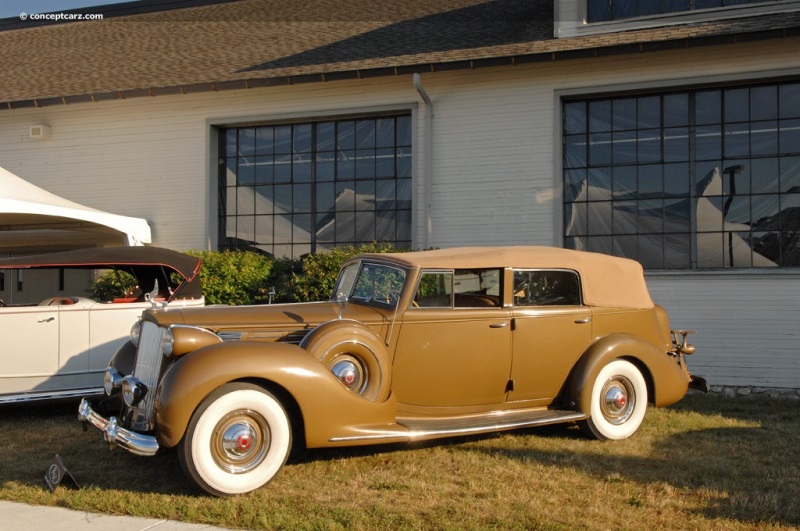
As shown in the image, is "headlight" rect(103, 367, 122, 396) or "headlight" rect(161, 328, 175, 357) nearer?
"headlight" rect(161, 328, 175, 357)

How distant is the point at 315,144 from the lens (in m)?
12.0

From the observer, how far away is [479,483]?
4996mm

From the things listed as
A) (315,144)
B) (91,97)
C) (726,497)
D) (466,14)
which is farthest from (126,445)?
(466,14)

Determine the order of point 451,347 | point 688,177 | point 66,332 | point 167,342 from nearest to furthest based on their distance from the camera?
point 167,342, point 451,347, point 66,332, point 688,177

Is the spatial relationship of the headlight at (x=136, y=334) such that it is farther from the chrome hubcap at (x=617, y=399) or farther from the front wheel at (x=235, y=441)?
the chrome hubcap at (x=617, y=399)

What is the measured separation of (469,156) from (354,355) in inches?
239

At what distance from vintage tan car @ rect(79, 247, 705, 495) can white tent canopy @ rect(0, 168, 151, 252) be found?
4.38 m

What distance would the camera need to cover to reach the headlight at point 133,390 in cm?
511

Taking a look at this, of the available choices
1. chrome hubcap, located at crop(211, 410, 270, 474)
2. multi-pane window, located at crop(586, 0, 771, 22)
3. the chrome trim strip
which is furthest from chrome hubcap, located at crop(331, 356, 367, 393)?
multi-pane window, located at crop(586, 0, 771, 22)

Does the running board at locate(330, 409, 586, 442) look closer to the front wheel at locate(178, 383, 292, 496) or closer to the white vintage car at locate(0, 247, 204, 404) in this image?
the front wheel at locate(178, 383, 292, 496)

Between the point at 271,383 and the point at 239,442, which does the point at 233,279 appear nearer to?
the point at 271,383

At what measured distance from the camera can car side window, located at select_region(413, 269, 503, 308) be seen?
234 inches

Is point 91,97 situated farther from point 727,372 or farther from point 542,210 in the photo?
point 727,372

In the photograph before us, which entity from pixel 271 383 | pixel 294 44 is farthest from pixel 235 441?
pixel 294 44
